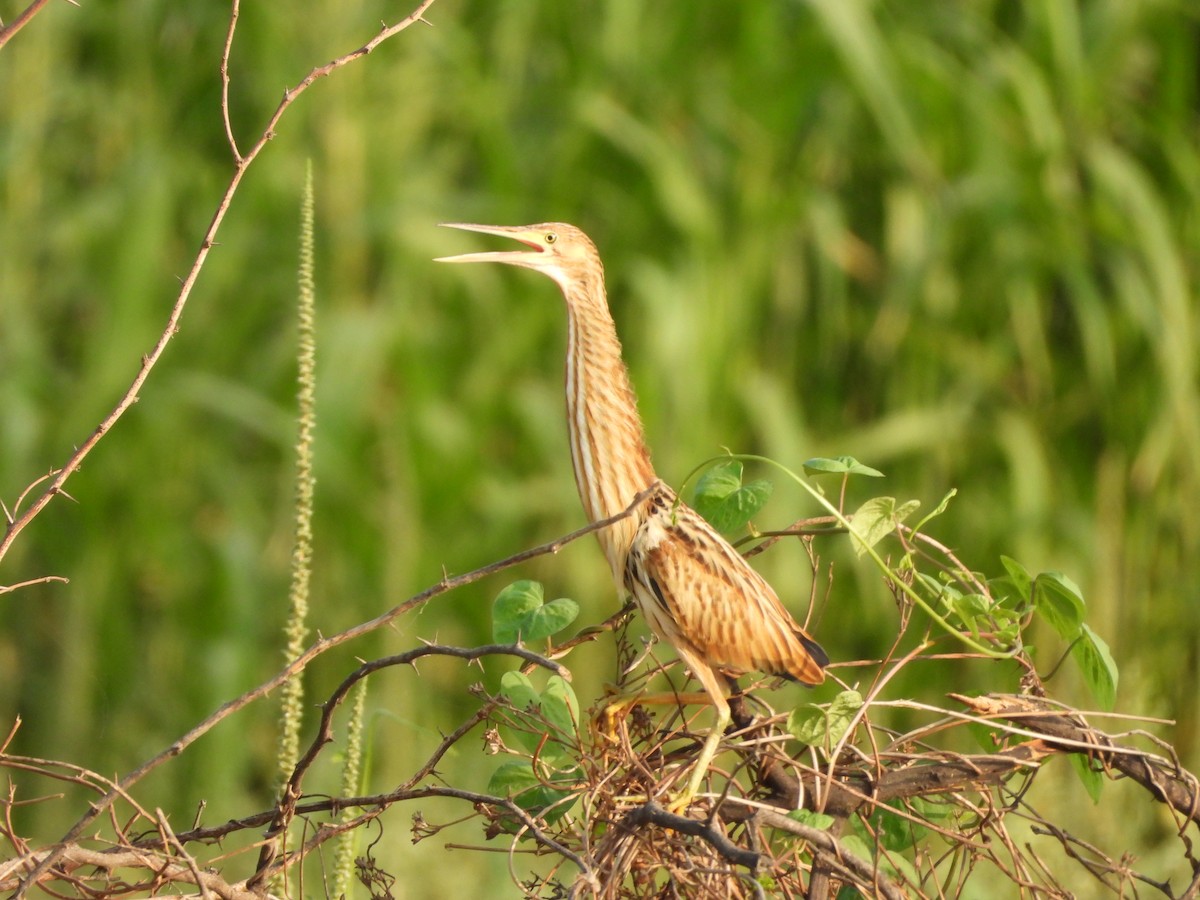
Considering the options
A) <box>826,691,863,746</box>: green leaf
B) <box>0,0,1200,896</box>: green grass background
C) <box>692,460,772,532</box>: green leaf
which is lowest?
<box>0,0,1200,896</box>: green grass background

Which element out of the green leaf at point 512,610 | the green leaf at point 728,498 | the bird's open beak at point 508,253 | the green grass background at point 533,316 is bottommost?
the green grass background at point 533,316

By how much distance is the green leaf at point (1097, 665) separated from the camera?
1745mm

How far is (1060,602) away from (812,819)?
16.8 inches

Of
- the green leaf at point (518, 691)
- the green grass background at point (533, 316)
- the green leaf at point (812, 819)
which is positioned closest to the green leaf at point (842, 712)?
the green leaf at point (812, 819)

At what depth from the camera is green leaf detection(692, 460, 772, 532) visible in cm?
183

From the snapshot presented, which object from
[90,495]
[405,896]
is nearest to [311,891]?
[405,896]

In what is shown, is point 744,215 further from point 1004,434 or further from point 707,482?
point 707,482

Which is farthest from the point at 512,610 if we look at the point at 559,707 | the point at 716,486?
the point at 716,486

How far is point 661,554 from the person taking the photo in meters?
2.12

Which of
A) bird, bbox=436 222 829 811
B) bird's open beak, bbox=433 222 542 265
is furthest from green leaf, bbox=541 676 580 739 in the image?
bird's open beak, bbox=433 222 542 265

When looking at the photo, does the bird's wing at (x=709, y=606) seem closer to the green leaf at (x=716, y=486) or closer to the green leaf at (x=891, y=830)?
the green leaf at (x=716, y=486)

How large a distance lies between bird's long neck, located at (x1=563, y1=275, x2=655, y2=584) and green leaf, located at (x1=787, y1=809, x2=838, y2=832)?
629 mm

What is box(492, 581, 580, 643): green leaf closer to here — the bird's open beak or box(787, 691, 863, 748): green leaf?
box(787, 691, 863, 748): green leaf

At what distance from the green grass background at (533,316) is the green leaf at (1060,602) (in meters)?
2.44
